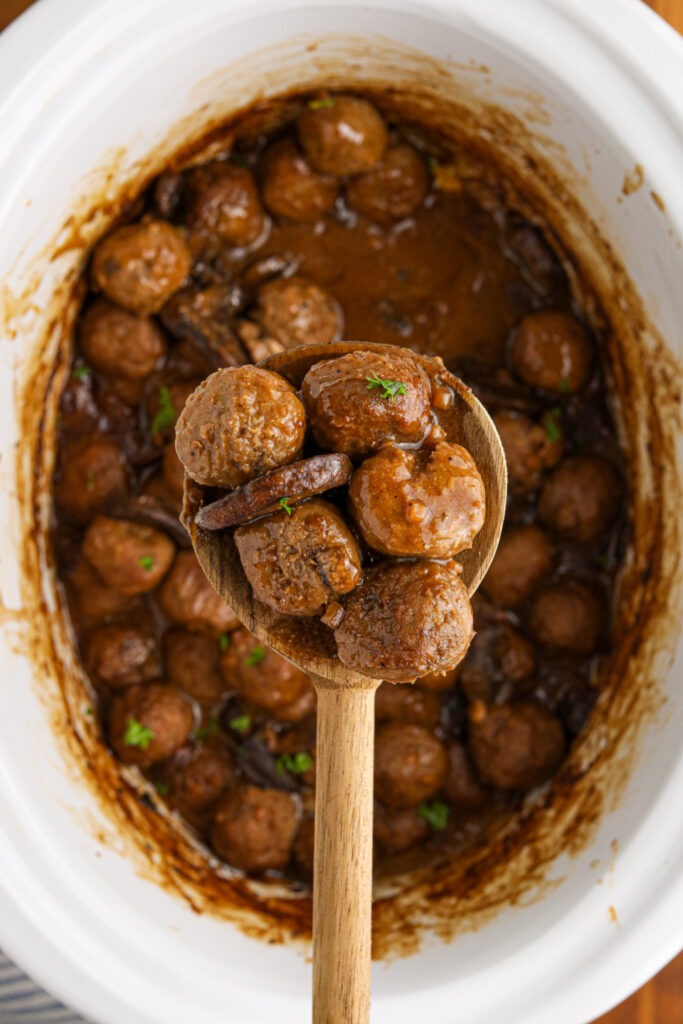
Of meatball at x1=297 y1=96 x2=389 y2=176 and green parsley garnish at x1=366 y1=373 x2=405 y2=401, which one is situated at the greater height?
meatball at x1=297 y1=96 x2=389 y2=176

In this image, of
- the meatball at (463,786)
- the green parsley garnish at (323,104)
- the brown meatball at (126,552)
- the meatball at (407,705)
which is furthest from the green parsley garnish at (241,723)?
the green parsley garnish at (323,104)

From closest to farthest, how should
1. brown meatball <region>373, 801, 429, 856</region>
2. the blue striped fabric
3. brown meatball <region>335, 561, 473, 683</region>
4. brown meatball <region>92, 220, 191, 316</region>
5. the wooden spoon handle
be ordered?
1. brown meatball <region>335, 561, 473, 683</region>
2. the wooden spoon handle
3. brown meatball <region>92, 220, 191, 316</region>
4. the blue striped fabric
5. brown meatball <region>373, 801, 429, 856</region>

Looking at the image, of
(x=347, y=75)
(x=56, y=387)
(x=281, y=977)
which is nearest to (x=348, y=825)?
(x=281, y=977)

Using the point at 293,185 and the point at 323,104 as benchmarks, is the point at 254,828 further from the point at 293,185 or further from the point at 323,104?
the point at 323,104

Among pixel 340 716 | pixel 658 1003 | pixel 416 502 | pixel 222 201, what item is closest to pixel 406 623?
pixel 416 502

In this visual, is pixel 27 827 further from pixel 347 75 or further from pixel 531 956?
pixel 347 75

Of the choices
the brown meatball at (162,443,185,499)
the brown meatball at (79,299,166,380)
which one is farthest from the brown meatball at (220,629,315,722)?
the brown meatball at (79,299,166,380)

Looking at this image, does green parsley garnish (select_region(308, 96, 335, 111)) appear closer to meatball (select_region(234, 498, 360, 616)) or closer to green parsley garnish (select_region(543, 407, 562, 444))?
green parsley garnish (select_region(543, 407, 562, 444))
